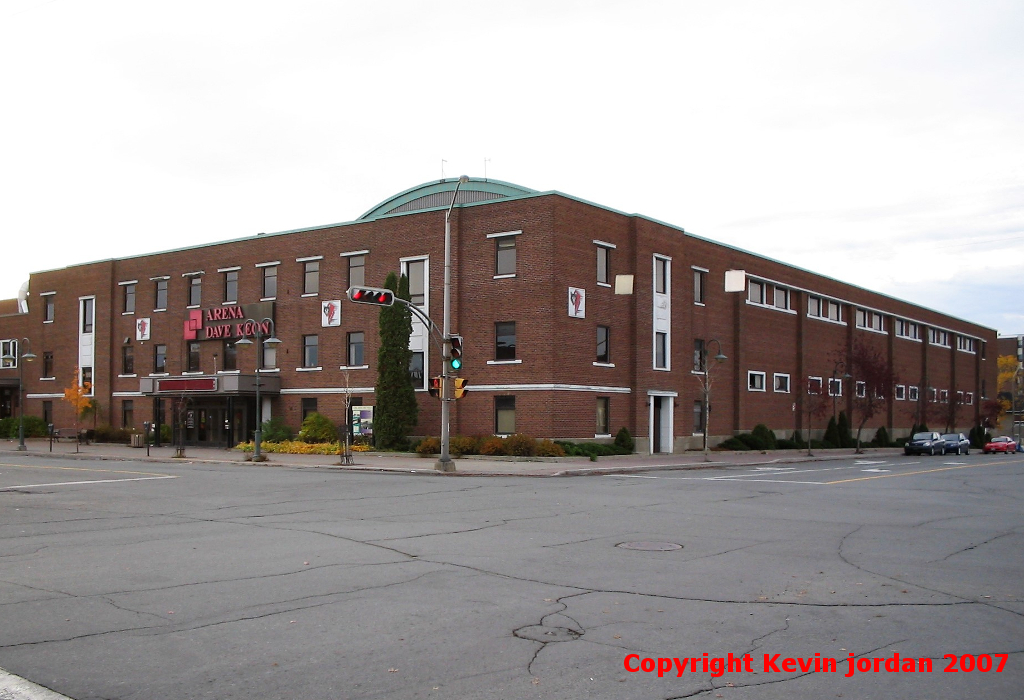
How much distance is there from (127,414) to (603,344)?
30869mm

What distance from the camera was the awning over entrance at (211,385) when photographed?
4447cm

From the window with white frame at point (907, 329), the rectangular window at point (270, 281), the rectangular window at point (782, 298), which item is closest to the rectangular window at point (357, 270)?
the rectangular window at point (270, 281)

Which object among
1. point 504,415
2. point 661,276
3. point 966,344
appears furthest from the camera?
point 966,344

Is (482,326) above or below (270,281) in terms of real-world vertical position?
below

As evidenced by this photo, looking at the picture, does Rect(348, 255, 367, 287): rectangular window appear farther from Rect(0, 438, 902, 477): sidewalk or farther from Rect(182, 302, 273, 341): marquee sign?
Rect(0, 438, 902, 477): sidewalk

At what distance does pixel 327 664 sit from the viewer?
646 centimetres

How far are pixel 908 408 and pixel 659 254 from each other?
135 feet

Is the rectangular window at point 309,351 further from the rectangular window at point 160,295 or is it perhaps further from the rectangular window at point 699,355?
the rectangular window at point 699,355

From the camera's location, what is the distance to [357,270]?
4341 centimetres

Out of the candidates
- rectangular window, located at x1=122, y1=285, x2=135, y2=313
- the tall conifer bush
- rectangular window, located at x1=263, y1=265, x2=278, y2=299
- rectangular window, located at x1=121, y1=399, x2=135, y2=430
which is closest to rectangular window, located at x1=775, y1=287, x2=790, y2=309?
the tall conifer bush

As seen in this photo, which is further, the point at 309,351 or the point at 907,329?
the point at 907,329

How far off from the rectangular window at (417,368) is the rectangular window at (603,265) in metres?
9.37

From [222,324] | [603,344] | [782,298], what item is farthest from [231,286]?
[782,298]

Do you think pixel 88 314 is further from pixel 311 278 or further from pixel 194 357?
pixel 311 278
